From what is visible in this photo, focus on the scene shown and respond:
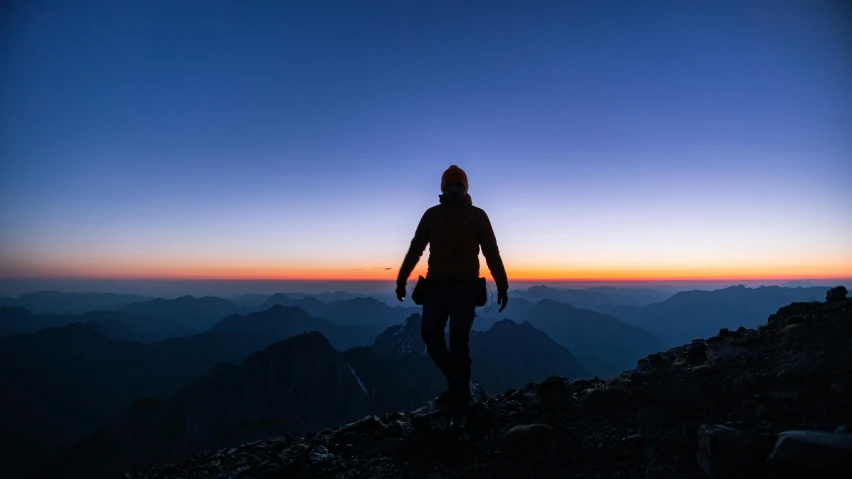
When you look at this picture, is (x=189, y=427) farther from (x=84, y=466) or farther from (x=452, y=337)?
(x=452, y=337)

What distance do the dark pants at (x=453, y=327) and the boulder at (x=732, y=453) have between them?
3.31 metres

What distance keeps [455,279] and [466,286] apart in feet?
0.72

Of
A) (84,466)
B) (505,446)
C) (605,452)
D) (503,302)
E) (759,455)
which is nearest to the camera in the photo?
(759,455)

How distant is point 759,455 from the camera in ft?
12.9

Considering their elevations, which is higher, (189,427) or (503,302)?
(503,302)

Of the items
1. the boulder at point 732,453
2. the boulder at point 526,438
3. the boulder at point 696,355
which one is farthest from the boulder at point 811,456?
the boulder at point 696,355

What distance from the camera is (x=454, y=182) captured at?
276 inches

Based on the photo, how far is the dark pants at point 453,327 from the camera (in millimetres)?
6629

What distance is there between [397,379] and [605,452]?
204629mm

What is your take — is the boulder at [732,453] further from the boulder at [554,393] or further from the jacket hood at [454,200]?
the jacket hood at [454,200]

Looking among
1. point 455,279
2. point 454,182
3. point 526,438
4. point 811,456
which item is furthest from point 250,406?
point 811,456

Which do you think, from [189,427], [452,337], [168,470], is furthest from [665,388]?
[189,427]

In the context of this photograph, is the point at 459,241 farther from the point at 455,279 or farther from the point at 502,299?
the point at 502,299

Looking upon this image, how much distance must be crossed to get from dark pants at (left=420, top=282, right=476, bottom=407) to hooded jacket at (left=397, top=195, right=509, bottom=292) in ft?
0.79
